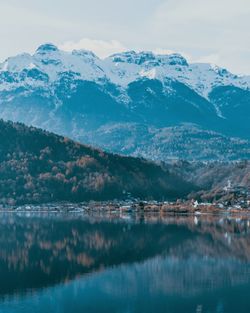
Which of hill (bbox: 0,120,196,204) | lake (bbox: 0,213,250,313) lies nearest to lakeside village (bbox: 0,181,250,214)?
hill (bbox: 0,120,196,204)

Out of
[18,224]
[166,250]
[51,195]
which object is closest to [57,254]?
[166,250]

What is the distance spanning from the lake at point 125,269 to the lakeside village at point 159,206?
48.0m

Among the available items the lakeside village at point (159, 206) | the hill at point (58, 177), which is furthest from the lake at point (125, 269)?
the hill at point (58, 177)

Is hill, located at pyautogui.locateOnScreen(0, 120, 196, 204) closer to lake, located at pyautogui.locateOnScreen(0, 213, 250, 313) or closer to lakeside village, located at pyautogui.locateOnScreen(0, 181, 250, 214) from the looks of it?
lakeside village, located at pyautogui.locateOnScreen(0, 181, 250, 214)

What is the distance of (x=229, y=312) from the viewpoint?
46.1m

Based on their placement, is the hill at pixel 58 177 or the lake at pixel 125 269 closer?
the lake at pixel 125 269

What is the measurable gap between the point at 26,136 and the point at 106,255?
127 metres

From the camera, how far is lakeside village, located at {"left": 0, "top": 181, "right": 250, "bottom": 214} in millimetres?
154500

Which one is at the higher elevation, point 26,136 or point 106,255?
point 26,136

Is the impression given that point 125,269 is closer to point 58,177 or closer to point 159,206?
point 159,206

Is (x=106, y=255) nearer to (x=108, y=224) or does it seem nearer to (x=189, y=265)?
(x=189, y=265)

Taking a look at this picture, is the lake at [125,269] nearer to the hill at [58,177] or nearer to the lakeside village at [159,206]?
the lakeside village at [159,206]

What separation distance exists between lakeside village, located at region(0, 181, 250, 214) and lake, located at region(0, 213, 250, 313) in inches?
1891

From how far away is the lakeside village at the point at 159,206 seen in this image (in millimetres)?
154500
